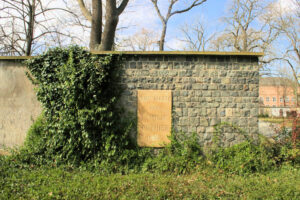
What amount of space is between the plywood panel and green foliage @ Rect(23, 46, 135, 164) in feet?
1.51

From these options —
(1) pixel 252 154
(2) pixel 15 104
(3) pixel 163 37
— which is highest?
(3) pixel 163 37

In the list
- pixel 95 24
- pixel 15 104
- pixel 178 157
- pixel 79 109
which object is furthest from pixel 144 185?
pixel 95 24

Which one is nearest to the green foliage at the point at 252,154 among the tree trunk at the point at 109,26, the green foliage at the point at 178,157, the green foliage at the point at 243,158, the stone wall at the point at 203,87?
the green foliage at the point at 243,158

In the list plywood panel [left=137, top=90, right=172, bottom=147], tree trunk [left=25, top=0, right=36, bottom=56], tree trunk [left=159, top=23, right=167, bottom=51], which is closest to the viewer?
plywood panel [left=137, top=90, right=172, bottom=147]

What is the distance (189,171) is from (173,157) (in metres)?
0.52

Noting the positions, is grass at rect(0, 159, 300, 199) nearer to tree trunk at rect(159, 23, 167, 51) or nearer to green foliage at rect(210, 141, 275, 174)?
green foliage at rect(210, 141, 275, 174)

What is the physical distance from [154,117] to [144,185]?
1852 millimetres

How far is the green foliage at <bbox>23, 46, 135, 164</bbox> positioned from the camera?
16.1 feet

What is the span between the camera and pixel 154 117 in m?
5.29

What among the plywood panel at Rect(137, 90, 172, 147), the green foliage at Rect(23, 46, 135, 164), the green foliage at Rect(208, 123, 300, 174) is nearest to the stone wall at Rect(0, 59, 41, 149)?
the green foliage at Rect(23, 46, 135, 164)

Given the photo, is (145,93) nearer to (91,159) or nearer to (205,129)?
(205,129)

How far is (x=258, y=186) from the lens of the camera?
402cm

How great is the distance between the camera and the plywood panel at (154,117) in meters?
5.26

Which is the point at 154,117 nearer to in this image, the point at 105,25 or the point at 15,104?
the point at 15,104
